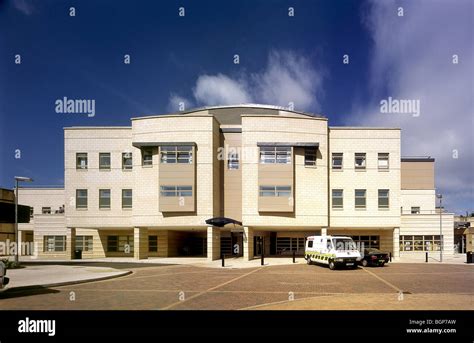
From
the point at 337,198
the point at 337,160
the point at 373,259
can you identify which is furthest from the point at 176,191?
the point at 373,259

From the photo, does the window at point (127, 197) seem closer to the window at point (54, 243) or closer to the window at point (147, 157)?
the window at point (147, 157)

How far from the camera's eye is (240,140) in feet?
115

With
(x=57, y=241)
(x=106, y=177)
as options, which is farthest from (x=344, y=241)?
(x=57, y=241)

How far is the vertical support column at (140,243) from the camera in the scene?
33500 millimetres

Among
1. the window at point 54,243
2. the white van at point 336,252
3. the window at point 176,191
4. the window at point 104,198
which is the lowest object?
the window at point 54,243

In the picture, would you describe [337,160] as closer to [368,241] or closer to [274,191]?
[274,191]

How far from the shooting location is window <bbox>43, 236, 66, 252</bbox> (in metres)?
40.4

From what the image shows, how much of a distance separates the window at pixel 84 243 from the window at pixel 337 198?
25241 millimetres

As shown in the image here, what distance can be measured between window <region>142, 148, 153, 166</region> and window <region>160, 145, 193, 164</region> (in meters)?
1.54

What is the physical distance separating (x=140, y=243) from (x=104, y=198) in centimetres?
624

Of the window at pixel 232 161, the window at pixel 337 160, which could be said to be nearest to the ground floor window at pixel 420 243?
the window at pixel 337 160

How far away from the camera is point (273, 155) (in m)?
32.7
